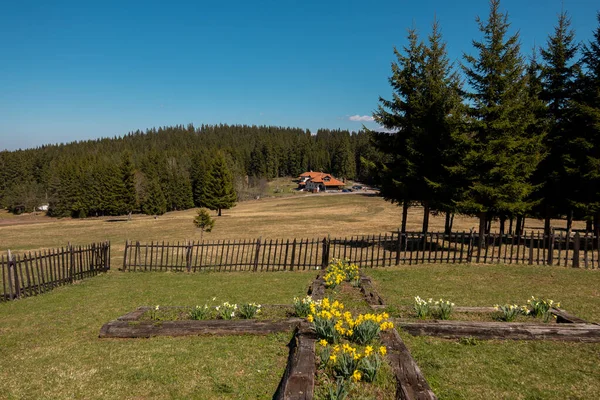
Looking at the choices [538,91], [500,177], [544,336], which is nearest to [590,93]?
[538,91]

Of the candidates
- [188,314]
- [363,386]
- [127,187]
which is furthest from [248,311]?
[127,187]

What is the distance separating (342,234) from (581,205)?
17.3 meters

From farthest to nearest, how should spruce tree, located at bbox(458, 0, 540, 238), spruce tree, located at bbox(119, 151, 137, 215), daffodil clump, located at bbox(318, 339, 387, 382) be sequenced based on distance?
spruce tree, located at bbox(119, 151, 137, 215), spruce tree, located at bbox(458, 0, 540, 238), daffodil clump, located at bbox(318, 339, 387, 382)

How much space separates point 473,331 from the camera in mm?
8070

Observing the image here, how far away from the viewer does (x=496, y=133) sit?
1858 cm

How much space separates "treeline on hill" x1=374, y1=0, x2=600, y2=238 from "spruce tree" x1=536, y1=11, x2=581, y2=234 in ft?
0.19

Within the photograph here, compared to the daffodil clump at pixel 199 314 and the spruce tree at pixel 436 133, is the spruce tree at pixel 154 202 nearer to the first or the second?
the spruce tree at pixel 436 133

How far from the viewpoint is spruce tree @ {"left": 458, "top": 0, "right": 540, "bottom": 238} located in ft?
59.5

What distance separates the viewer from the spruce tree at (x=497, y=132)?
59.5 ft

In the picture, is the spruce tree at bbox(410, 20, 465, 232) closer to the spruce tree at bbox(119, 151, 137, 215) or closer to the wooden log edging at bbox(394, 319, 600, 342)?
the wooden log edging at bbox(394, 319, 600, 342)

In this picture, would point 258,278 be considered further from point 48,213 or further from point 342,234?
point 48,213

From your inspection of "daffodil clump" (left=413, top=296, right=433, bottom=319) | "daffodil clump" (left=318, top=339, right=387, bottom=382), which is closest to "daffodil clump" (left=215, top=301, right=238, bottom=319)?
"daffodil clump" (left=318, top=339, right=387, bottom=382)

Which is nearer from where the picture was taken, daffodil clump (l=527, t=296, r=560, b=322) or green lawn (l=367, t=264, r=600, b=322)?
daffodil clump (l=527, t=296, r=560, b=322)

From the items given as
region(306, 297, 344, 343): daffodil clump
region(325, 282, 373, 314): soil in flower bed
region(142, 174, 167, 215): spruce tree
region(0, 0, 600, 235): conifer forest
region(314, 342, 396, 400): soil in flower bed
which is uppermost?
region(0, 0, 600, 235): conifer forest
